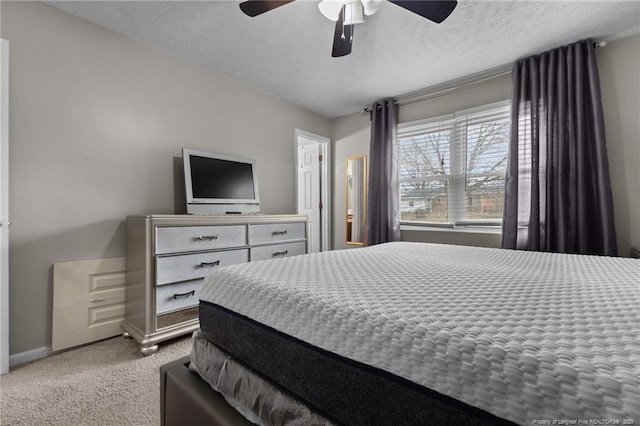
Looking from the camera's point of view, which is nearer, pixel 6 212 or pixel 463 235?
pixel 6 212

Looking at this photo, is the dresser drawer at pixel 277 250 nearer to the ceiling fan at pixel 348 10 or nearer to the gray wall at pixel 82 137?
the gray wall at pixel 82 137

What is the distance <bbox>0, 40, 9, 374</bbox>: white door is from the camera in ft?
5.66

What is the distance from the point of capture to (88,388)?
5.19 ft

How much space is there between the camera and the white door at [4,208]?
1.73 meters

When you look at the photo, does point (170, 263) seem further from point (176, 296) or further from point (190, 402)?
point (190, 402)

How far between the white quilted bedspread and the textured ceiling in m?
1.91

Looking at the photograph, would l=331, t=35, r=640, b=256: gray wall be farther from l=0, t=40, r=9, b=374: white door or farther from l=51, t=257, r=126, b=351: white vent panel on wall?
l=0, t=40, r=9, b=374: white door

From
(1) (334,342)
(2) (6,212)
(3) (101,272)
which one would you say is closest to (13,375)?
(3) (101,272)

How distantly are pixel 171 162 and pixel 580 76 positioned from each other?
3.60 metres

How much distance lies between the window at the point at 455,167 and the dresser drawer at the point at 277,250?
1.42m

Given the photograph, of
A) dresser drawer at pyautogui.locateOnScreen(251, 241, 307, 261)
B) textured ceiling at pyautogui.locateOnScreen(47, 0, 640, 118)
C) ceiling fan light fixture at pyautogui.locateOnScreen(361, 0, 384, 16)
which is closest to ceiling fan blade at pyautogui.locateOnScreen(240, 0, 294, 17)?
textured ceiling at pyautogui.locateOnScreen(47, 0, 640, 118)

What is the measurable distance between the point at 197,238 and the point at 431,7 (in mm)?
2197

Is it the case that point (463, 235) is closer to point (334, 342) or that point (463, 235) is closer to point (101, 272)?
point (334, 342)

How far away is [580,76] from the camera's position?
91.5 inches
